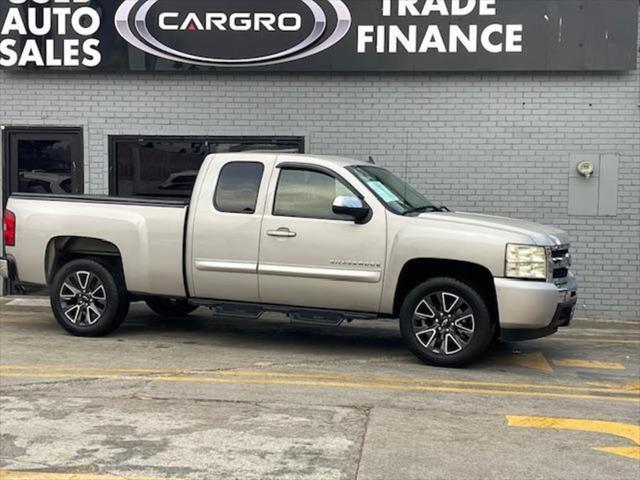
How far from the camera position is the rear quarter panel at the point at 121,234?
29.0 ft

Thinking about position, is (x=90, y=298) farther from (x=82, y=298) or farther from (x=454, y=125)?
(x=454, y=125)

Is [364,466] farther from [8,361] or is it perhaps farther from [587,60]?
[587,60]

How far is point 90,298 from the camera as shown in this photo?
9297 mm

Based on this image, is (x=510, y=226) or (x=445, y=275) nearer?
(x=510, y=226)

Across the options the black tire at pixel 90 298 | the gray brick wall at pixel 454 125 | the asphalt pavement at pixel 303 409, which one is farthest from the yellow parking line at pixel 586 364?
the black tire at pixel 90 298

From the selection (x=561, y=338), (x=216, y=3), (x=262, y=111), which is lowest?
(x=561, y=338)

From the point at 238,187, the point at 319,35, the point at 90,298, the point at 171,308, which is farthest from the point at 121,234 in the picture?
the point at 319,35

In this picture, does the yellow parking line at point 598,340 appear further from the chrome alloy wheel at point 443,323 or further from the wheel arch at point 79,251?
the wheel arch at point 79,251

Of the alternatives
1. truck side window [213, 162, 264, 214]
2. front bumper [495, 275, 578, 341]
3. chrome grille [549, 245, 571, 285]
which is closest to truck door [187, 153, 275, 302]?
truck side window [213, 162, 264, 214]

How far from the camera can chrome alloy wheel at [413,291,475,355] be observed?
799 centimetres

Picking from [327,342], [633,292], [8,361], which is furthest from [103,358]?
[633,292]

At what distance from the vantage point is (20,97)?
1269 centimetres

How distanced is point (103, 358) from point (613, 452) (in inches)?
190

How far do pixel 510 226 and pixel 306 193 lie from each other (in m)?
2.04
